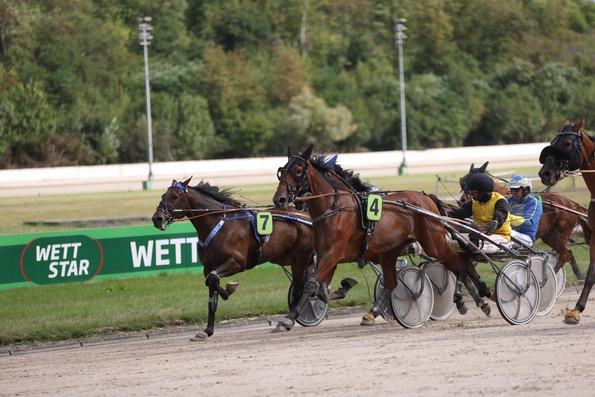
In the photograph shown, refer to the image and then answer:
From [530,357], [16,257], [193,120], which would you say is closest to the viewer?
[530,357]

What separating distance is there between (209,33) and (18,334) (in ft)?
159

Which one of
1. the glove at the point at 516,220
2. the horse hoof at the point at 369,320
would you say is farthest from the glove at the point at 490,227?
the horse hoof at the point at 369,320

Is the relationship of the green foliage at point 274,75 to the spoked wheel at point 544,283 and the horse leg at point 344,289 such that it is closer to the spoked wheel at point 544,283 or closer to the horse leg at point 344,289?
the horse leg at point 344,289

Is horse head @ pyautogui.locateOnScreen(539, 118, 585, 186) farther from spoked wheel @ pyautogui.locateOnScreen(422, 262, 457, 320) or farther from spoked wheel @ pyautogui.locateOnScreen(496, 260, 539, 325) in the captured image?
spoked wheel @ pyautogui.locateOnScreen(422, 262, 457, 320)

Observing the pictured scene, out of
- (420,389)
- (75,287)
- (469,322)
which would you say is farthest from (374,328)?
(75,287)

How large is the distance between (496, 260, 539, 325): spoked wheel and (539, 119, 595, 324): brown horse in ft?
2.24

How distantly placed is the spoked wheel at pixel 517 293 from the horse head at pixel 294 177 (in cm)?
222

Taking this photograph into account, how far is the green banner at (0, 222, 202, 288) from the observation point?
593 inches

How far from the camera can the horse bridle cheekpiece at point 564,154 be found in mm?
9898

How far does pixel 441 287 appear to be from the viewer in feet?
37.1

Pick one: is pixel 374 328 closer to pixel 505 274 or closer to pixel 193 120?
pixel 505 274

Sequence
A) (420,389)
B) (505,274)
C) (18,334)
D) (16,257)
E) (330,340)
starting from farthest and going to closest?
(16,257) < (18,334) < (505,274) < (330,340) < (420,389)

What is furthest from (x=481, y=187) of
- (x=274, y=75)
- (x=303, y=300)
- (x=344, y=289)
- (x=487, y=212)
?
(x=274, y=75)

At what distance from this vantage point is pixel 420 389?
6988mm
